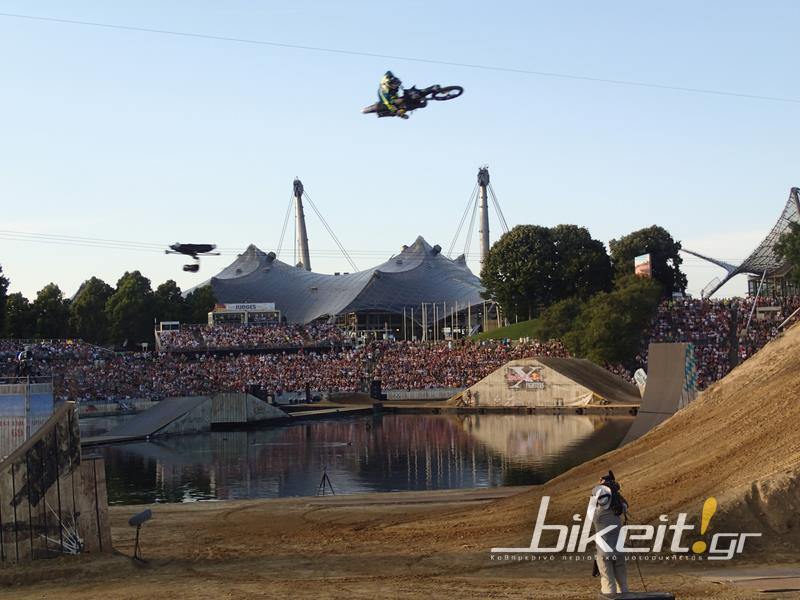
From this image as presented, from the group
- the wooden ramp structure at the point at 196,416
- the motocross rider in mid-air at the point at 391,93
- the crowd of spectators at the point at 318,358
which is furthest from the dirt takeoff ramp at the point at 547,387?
the motocross rider in mid-air at the point at 391,93

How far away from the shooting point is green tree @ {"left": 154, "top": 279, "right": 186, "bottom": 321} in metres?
133

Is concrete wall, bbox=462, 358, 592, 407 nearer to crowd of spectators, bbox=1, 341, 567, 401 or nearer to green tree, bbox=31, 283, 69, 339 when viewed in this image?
crowd of spectators, bbox=1, 341, 567, 401

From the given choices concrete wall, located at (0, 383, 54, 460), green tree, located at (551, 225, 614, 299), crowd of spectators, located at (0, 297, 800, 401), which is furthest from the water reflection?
green tree, located at (551, 225, 614, 299)

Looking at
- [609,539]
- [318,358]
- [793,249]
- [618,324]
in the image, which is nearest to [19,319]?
[318,358]

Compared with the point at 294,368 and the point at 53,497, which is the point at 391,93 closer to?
the point at 53,497

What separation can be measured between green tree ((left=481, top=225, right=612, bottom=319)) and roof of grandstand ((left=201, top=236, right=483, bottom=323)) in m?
32.6

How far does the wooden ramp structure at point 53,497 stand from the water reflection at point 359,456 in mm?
21126

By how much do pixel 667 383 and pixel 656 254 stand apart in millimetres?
78775

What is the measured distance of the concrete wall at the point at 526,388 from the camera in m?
83.0

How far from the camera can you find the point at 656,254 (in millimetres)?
120125

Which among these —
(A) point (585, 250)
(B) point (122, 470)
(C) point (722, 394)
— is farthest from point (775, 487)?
(A) point (585, 250)

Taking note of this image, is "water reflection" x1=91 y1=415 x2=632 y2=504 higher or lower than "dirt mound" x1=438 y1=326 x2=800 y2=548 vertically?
lower

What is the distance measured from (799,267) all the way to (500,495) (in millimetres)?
68626

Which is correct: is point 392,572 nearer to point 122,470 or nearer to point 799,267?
point 122,470
